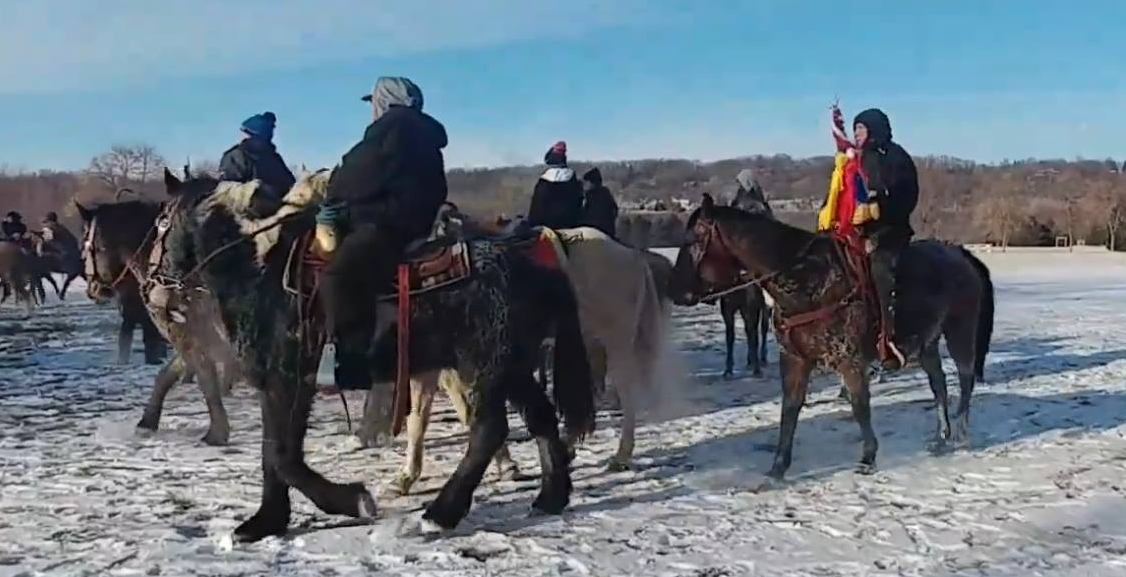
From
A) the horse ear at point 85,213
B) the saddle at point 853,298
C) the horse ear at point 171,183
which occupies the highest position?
the horse ear at point 171,183

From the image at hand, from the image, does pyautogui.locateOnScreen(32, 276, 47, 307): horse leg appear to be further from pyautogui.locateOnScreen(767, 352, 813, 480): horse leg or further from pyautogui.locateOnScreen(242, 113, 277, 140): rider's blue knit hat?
pyautogui.locateOnScreen(767, 352, 813, 480): horse leg

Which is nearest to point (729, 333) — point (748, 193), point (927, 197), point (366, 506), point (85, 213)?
point (748, 193)

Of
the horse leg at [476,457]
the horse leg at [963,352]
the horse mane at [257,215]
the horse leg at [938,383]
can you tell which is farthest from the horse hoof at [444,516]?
the horse leg at [963,352]

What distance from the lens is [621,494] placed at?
682cm

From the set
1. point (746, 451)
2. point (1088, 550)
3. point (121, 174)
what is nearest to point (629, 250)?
point (746, 451)

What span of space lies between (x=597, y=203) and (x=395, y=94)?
5783 mm

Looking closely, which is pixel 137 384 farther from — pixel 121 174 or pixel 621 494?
pixel 121 174

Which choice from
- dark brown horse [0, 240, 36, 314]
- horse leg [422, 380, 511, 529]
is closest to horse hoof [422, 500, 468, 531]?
horse leg [422, 380, 511, 529]

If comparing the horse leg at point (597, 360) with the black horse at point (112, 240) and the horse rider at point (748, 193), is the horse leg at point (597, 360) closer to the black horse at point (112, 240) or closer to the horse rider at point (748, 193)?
the black horse at point (112, 240)

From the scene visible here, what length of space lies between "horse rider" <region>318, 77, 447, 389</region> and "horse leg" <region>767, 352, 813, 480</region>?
9.59ft

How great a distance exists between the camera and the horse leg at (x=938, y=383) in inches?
330

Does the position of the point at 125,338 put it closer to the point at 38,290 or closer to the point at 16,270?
the point at 16,270

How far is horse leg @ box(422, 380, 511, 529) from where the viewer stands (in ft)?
19.3

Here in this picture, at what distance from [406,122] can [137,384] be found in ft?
22.4
